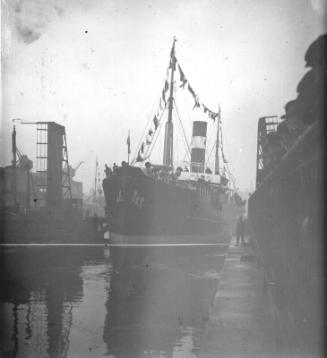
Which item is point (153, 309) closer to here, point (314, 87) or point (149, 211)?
point (314, 87)

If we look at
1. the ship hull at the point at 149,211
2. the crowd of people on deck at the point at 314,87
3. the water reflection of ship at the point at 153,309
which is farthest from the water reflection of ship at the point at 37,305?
the ship hull at the point at 149,211

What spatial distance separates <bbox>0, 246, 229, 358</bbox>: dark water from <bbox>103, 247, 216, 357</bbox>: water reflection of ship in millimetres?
11

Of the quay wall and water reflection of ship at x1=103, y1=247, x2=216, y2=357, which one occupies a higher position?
the quay wall

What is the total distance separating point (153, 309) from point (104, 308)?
0.91 m

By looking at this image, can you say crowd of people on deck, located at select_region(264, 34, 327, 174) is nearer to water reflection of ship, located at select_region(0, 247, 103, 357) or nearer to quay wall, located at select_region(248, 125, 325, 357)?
quay wall, located at select_region(248, 125, 325, 357)

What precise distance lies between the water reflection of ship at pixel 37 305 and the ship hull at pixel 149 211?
8.25 m

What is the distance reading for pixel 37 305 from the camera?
28.6 ft

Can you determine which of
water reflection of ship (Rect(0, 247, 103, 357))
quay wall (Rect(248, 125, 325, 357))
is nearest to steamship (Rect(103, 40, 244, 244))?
water reflection of ship (Rect(0, 247, 103, 357))

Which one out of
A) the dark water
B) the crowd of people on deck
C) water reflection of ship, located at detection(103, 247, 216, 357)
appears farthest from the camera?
water reflection of ship, located at detection(103, 247, 216, 357)

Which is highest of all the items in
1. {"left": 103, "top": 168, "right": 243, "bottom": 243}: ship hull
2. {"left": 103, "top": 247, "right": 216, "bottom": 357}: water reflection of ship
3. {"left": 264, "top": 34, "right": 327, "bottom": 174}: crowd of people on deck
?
{"left": 264, "top": 34, "right": 327, "bottom": 174}: crowd of people on deck

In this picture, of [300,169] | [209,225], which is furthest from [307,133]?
[209,225]

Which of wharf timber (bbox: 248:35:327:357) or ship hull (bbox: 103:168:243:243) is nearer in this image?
wharf timber (bbox: 248:35:327:357)

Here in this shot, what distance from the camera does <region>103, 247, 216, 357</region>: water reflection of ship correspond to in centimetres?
628

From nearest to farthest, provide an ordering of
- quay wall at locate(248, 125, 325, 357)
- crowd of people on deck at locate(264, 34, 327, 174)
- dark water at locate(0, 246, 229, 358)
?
crowd of people on deck at locate(264, 34, 327, 174)
quay wall at locate(248, 125, 325, 357)
dark water at locate(0, 246, 229, 358)
